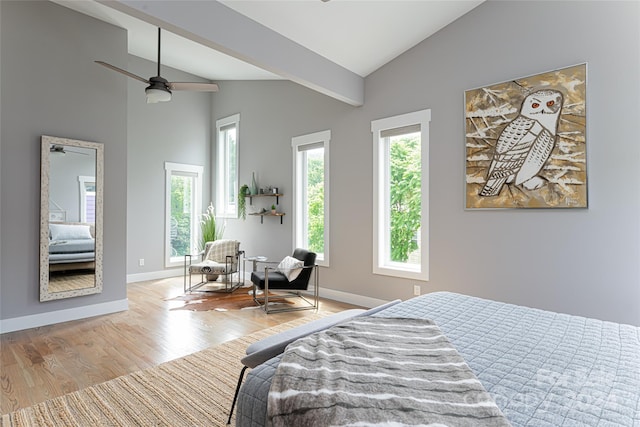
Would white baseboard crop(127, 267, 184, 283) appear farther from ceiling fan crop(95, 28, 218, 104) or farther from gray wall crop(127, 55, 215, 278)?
ceiling fan crop(95, 28, 218, 104)

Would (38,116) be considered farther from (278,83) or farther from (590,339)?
(590,339)

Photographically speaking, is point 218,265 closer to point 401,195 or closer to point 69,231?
point 69,231

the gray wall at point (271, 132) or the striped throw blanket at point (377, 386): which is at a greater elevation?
the gray wall at point (271, 132)

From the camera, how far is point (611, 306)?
2.78 m

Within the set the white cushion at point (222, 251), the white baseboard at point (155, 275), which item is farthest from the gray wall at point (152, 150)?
the white cushion at point (222, 251)

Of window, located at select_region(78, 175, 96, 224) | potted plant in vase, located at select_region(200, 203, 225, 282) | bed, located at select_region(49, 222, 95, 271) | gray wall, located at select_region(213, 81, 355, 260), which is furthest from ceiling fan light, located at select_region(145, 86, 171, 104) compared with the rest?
potted plant in vase, located at select_region(200, 203, 225, 282)

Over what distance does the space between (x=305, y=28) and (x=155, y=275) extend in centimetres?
488

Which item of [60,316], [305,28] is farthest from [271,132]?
[60,316]

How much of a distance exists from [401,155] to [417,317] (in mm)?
2648

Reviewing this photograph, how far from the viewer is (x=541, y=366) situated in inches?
50.4

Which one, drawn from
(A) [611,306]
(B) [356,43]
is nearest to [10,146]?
(B) [356,43]

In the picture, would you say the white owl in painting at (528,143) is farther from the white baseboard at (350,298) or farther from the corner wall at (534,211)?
the white baseboard at (350,298)

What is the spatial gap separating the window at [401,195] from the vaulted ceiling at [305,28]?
2.38ft

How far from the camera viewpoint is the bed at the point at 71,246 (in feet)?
12.2
